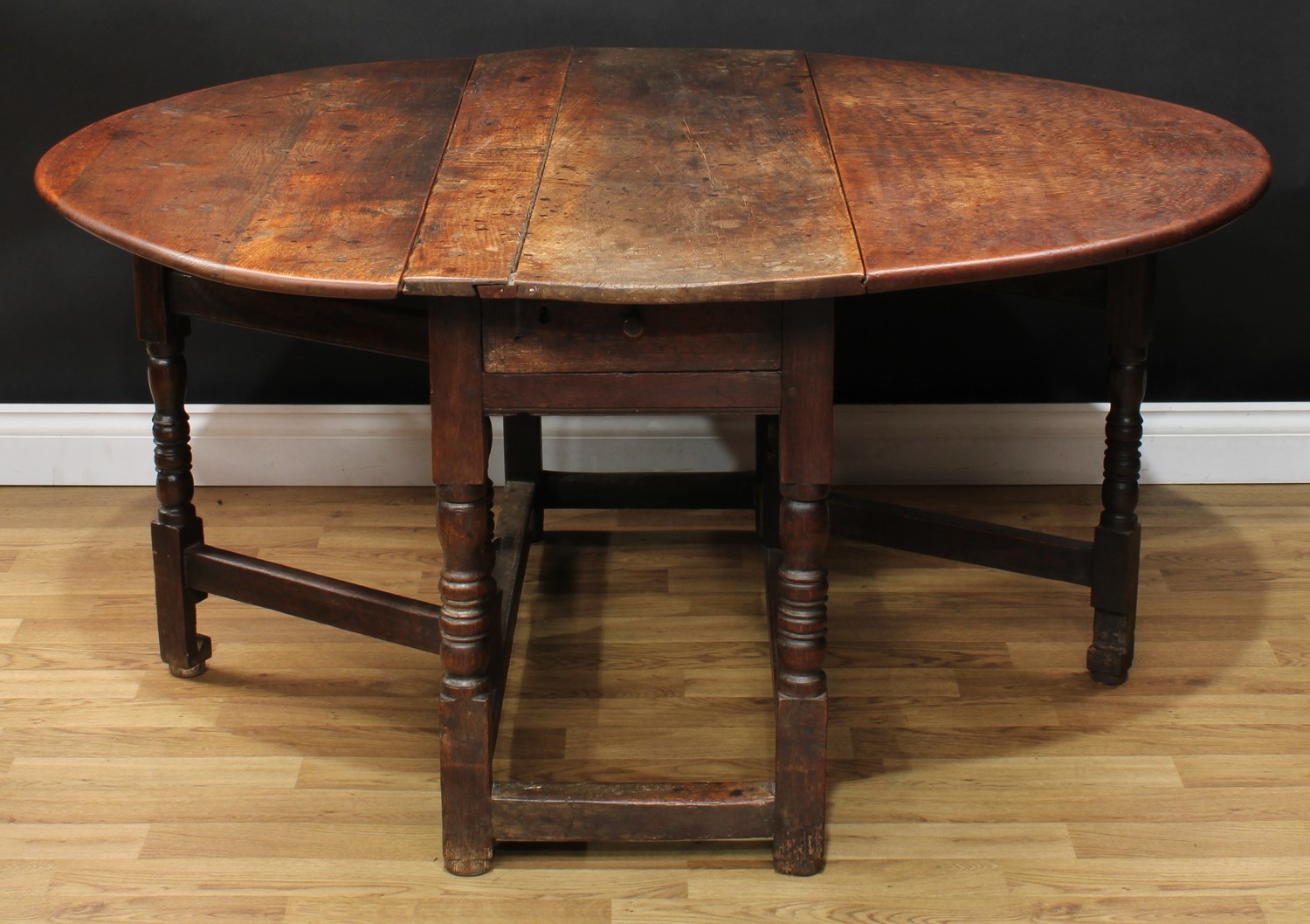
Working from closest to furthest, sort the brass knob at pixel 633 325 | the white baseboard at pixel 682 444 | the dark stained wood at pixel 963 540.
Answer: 1. the brass knob at pixel 633 325
2. the dark stained wood at pixel 963 540
3. the white baseboard at pixel 682 444

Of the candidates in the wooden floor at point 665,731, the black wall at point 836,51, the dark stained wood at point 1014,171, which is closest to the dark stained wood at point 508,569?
the wooden floor at point 665,731

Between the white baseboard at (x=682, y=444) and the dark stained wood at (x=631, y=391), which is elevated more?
the dark stained wood at (x=631, y=391)

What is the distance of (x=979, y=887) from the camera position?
168cm

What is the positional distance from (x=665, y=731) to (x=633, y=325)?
0.74 metres

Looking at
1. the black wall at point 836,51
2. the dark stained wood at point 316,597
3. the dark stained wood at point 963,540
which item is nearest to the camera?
the dark stained wood at point 316,597

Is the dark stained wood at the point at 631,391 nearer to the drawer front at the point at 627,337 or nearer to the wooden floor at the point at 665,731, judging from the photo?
the drawer front at the point at 627,337

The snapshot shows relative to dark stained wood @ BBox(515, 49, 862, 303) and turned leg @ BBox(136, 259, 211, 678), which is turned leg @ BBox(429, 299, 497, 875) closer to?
dark stained wood @ BBox(515, 49, 862, 303)

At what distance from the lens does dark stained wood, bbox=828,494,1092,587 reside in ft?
6.84

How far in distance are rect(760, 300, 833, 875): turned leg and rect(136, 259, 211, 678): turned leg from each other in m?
0.91

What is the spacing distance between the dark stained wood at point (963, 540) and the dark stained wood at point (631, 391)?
2.18 feet

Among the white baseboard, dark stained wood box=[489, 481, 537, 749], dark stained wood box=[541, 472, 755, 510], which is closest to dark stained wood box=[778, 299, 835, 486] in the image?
dark stained wood box=[489, 481, 537, 749]

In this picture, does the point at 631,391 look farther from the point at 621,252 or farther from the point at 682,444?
the point at 682,444

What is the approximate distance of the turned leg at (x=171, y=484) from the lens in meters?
1.92

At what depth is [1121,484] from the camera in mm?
2021
